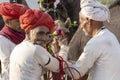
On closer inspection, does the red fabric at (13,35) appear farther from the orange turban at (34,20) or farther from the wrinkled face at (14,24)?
the orange turban at (34,20)

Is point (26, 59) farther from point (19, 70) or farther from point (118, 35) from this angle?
point (118, 35)

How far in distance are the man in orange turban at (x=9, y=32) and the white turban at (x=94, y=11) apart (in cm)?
75

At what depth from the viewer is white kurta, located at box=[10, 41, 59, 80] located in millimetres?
4125

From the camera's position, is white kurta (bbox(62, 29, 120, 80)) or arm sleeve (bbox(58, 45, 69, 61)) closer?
white kurta (bbox(62, 29, 120, 80))

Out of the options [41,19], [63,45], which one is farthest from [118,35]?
[41,19]

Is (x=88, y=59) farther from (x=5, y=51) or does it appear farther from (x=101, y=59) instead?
(x=5, y=51)

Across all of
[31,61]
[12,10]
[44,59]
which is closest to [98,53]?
[44,59]

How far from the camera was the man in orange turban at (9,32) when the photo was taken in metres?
4.80

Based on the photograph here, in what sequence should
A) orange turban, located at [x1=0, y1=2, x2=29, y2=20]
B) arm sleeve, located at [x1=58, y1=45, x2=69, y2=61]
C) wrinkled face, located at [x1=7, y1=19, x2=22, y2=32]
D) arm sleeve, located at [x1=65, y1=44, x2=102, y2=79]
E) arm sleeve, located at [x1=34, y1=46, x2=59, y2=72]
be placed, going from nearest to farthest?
arm sleeve, located at [x1=34, y1=46, x2=59, y2=72]
arm sleeve, located at [x1=65, y1=44, x2=102, y2=79]
arm sleeve, located at [x1=58, y1=45, x2=69, y2=61]
orange turban, located at [x1=0, y1=2, x2=29, y2=20]
wrinkled face, located at [x1=7, y1=19, x2=22, y2=32]

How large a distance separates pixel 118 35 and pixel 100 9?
9.62 feet

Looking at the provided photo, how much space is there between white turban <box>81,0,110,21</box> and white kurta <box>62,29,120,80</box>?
5.8 inches

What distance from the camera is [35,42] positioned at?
4.19 meters

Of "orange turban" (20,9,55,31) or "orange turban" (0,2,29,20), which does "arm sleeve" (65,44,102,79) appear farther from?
"orange turban" (0,2,29,20)

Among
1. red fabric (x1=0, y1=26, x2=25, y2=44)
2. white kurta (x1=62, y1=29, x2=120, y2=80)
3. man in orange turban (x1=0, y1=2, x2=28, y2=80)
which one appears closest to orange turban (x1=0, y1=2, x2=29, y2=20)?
man in orange turban (x1=0, y1=2, x2=28, y2=80)
